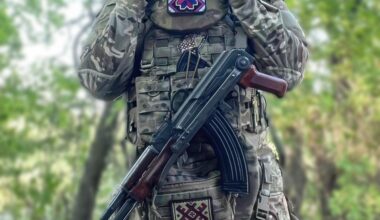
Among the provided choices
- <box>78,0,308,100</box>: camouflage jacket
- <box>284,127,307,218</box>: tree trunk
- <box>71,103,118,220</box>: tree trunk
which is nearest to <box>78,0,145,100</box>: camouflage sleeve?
<box>78,0,308,100</box>: camouflage jacket

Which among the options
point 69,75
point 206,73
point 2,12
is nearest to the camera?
point 206,73

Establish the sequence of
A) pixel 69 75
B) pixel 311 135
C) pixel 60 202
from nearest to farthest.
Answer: pixel 69 75
pixel 311 135
pixel 60 202

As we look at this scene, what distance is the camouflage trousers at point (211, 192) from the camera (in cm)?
395

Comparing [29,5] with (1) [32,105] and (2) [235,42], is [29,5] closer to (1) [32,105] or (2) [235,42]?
(1) [32,105]

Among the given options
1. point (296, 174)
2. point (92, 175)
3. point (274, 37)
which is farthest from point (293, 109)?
point (274, 37)

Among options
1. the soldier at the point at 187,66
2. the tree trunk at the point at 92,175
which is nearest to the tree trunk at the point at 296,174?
the tree trunk at the point at 92,175

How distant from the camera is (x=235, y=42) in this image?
13.4 ft

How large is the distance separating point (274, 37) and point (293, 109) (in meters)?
14.0

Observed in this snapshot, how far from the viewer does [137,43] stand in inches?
162

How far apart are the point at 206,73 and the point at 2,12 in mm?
13280

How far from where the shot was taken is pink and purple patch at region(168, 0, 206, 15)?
4.05m

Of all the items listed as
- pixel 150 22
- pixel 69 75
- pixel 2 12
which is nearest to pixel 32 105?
pixel 69 75

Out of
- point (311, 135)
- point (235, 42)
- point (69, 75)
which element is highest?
point (235, 42)

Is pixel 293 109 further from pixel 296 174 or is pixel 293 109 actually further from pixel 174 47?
pixel 174 47
